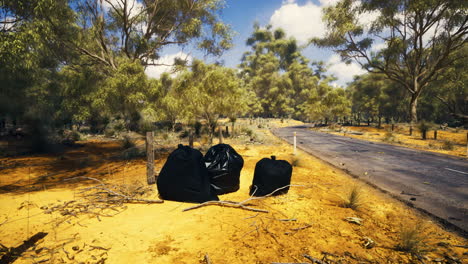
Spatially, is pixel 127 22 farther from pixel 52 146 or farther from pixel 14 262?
pixel 14 262

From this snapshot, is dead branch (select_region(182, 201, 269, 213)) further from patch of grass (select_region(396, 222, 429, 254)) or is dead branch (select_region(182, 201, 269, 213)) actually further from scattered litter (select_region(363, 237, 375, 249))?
patch of grass (select_region(396, 222, 429, 254))

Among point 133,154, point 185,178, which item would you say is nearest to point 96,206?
point 185,178

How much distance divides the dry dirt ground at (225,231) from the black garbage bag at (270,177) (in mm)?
256

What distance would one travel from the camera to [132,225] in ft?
11.7

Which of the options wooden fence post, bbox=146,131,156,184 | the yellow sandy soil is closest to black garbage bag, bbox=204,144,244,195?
wooden fence post, bbox=146,131,156,184

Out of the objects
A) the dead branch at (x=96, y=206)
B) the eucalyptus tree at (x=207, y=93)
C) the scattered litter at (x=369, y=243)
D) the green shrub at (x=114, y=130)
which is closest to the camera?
the scattered litter at (x=369, y=243)

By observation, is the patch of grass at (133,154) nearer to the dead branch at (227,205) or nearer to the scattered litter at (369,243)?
the dead branch at (227,205)

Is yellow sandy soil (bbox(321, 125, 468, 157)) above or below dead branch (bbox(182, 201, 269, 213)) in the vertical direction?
above

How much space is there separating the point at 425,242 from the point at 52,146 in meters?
18.1

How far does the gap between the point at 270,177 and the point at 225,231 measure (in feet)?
6.04

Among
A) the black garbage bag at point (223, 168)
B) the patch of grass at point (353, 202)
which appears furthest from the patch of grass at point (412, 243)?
the black garbage bag at point (223, 168)

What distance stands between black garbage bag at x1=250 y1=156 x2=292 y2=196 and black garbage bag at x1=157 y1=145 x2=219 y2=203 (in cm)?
123

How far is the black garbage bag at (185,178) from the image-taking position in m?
4.38

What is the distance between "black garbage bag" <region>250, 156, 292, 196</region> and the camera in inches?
189
